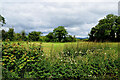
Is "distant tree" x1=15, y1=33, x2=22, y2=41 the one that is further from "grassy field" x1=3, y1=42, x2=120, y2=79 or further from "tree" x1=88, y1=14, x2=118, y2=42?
"tree" x1=88, y1=14, x2=118, y2=42

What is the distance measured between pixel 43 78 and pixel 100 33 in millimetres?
12415

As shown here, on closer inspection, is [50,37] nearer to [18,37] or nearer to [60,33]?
[60,33]

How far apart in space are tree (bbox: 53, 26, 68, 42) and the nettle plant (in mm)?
3197

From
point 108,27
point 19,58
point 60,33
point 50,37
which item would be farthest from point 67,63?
point 108,27

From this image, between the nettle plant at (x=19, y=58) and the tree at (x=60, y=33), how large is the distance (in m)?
3.20

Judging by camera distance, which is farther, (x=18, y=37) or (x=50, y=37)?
(x=50, y=37)

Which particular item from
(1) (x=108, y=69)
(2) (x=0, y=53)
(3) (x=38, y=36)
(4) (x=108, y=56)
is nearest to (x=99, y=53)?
(4) (x=108, y=56)

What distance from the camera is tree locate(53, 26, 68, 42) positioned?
6.76 meters

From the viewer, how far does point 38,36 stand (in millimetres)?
5605

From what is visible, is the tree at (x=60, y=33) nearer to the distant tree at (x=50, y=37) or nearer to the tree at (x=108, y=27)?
the distant tree at (x=50, y=37)

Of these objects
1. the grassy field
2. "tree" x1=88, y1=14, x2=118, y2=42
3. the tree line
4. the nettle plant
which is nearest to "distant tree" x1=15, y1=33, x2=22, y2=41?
the tree line

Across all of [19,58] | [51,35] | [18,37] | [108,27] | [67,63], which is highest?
[108,27]

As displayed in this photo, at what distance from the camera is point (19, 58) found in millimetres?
3693

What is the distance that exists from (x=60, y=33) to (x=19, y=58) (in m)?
3.82
